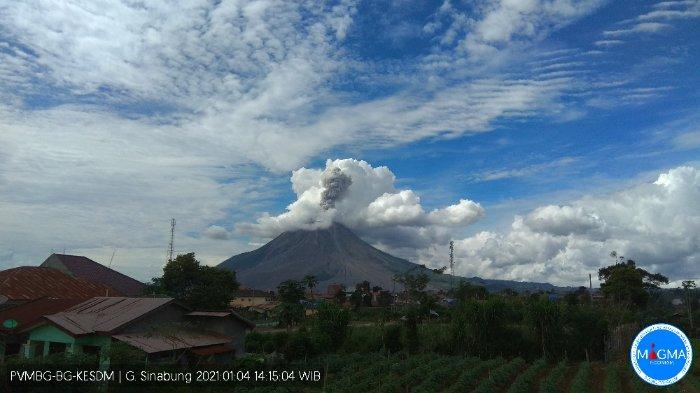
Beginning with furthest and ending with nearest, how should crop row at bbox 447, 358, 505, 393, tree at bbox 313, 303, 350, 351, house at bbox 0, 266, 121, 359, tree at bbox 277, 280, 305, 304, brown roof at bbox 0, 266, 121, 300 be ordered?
1. tree at bbox 277, 280, 305, 304
2. brown roof at bbox 0, 266, 121, 300
3. tree at bbox 313, 303, 350, 351
4. house at bbox 0, 266, 121, 359
5. crop row at bbox 447, 358, 505, 393

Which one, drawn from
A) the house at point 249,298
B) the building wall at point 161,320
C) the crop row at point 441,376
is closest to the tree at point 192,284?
the building wall at point 161,320

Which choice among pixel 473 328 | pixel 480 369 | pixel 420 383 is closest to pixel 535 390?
pixel 480 369

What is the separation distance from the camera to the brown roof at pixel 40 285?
3303cm

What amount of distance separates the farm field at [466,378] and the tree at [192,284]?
17354 millimetres

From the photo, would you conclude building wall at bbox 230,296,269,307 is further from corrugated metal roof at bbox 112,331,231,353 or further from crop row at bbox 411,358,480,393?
crop row at bbox 411,358,480,393

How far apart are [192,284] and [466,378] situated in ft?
94.0

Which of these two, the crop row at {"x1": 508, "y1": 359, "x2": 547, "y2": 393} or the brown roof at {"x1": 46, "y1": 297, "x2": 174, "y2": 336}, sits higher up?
the brown roof at {"x1": 46, "y1": 297, "x2": 174, "y2": 336}

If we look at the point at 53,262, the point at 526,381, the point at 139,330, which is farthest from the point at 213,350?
the point at 53,262

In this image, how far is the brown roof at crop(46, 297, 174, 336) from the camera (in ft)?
68.2

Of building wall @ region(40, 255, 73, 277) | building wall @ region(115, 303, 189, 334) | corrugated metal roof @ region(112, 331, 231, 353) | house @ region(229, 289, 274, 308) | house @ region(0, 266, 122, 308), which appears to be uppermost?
building wall @ region(40, 255, 73, 277)

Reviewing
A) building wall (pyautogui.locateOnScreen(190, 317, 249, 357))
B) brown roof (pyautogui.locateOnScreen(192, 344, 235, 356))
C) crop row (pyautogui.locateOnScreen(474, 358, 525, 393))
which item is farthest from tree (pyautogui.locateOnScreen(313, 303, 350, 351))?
crop row (pyautogui.locateOnScreen(474, 358, 525, 393))

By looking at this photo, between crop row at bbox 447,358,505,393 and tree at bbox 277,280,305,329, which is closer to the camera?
crop row at bbox 447,358,505,393

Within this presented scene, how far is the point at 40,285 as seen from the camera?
35.5 metres

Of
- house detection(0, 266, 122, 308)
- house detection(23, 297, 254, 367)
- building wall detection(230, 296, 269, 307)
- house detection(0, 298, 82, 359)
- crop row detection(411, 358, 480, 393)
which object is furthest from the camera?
building wall detection(230, 296, 269, 307)
